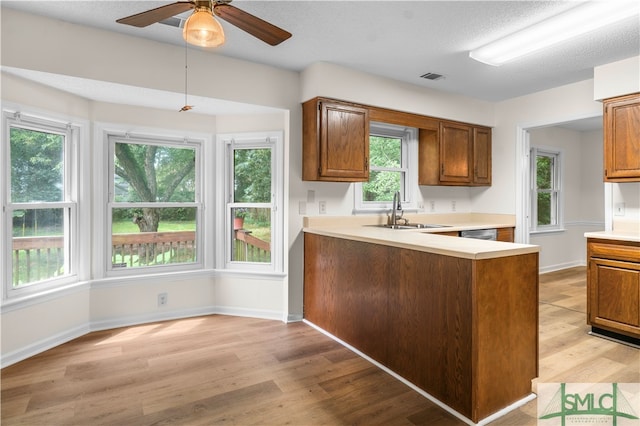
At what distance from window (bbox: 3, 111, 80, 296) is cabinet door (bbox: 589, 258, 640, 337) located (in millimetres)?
4535

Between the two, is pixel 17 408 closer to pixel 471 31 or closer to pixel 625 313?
pixel 471 31

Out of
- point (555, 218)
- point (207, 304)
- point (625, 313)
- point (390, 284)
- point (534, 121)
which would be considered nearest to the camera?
point (390, 284)

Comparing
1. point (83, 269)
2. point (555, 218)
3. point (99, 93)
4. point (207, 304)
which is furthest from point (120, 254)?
point (555, 218)

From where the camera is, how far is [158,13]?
1.77 metres

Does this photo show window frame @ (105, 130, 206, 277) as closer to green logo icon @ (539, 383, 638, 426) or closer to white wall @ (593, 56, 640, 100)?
green logo icon @ (539, 383, 638, 426)

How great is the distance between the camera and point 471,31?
108 inches

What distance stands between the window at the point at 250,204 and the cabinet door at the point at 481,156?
2.61 m

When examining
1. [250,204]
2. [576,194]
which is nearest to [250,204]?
[250,204]

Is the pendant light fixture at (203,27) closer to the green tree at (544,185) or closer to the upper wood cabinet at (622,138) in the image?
the upper wood cabinet at (622,138)

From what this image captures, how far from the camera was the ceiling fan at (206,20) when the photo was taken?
1.58 meters

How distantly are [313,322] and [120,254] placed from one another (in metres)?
1.95

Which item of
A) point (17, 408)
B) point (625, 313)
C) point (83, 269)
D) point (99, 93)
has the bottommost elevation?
point (17, 408)

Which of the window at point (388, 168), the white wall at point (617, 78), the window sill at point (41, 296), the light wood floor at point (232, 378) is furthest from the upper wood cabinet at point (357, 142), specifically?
the window sill at point (41, 296)

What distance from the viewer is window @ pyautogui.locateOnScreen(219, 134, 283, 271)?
12.3 feet
